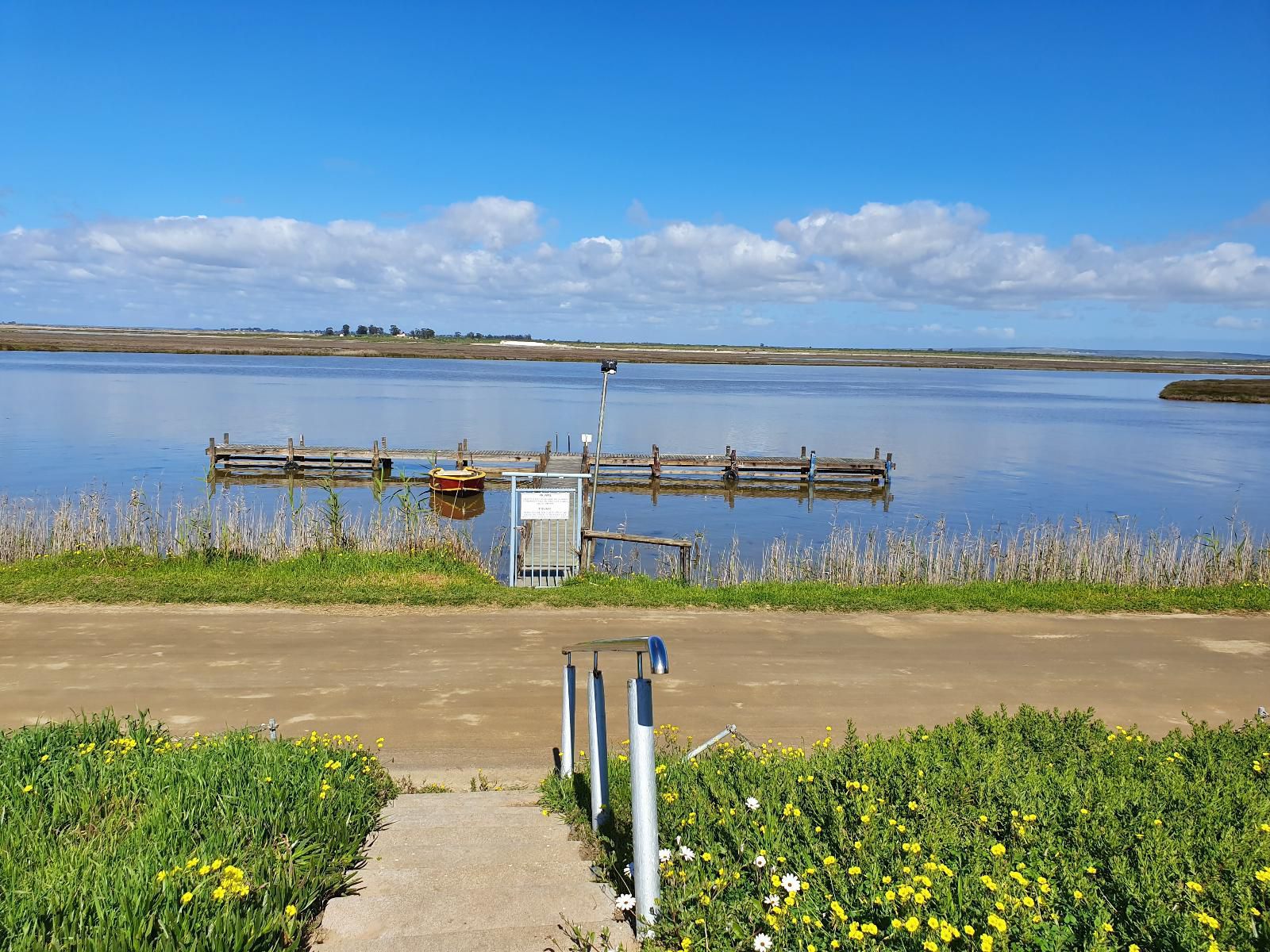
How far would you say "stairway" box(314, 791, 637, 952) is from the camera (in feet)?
11.5

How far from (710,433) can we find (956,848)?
47.1 metres

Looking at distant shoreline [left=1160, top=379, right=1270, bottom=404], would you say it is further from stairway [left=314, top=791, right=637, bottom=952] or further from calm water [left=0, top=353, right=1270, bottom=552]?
stairway [left=314, top=791, right=637, bottom=952]

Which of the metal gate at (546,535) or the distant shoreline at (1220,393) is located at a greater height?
the distant shoreline at (1220,393)

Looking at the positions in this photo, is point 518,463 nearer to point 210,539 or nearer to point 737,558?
point 737,558

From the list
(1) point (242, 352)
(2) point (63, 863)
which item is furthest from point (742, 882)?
(1) point (242, 352)

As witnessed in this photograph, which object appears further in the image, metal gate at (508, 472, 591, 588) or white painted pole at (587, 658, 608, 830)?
metal gate at (508, 472, 591, 588)

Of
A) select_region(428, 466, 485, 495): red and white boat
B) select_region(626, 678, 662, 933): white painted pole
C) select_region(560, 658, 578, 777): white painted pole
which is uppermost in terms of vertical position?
select_region(626, 678, 662, 933): white painted pole

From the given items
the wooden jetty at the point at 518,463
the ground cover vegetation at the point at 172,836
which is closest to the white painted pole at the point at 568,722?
the ground cover vegetation at the point at 172,836

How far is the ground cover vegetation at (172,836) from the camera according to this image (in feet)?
10.5

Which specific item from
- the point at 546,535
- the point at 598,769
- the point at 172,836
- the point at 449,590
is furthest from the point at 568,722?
the point at 546,535

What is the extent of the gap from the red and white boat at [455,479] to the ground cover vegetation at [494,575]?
37.2 feet

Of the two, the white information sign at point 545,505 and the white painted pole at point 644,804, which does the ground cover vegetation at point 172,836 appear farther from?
the white information sign at point 545,505

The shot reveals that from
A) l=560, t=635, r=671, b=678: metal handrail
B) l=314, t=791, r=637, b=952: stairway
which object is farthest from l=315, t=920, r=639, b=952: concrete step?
l=560, t=635, r=671, b=678: metal handrail

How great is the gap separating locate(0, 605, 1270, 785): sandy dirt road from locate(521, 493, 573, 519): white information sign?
3.52m
